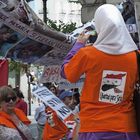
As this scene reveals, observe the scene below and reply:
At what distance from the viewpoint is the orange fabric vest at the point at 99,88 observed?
14.8 ft

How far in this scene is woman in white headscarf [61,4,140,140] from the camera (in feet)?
14.8

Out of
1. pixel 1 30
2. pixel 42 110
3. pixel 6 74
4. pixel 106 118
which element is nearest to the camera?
pixel 106 118

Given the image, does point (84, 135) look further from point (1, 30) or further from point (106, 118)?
point (1, 30)

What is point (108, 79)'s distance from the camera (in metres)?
4.57

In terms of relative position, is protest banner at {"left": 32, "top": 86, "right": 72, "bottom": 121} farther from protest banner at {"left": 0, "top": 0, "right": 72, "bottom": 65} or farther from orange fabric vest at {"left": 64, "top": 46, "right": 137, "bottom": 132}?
orange fabric vest at {"left": 64, "top": 46, "right": 137, "bottom": 132}

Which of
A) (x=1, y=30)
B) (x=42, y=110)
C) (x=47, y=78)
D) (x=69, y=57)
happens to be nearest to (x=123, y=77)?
(x=69, y=57)

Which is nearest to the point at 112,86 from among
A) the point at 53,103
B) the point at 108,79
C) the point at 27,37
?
the point at 108,79

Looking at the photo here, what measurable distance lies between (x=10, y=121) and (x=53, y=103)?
19.8 inches

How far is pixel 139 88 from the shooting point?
15.0 feet

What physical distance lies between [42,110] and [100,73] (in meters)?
5.25

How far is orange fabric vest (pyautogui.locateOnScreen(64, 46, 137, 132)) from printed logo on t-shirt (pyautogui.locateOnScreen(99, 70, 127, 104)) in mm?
12

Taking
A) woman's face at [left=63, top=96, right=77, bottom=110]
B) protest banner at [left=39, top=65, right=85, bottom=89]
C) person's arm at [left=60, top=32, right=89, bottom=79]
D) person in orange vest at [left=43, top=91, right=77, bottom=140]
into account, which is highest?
person's arm at [left=60, top=32, right=89, bottom=79]

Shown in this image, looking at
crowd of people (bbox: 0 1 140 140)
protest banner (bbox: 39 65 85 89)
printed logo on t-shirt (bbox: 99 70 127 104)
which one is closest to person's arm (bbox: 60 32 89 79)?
crowd of people (bbox: 0 1 140 140)

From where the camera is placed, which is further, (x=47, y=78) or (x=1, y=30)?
(x=47, y=78)
